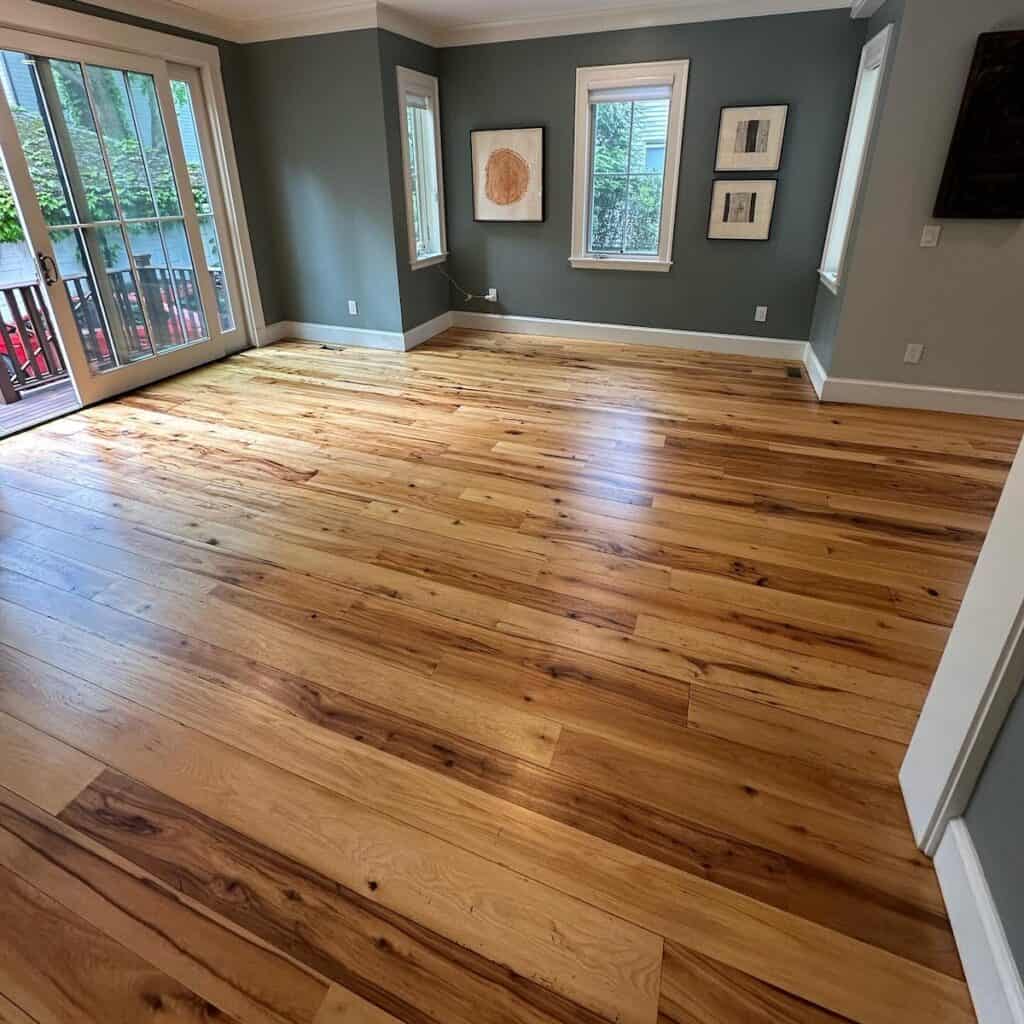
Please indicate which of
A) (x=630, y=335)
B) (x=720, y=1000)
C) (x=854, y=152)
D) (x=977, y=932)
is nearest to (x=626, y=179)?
(x=630, y=335)

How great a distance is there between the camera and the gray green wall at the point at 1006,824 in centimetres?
103

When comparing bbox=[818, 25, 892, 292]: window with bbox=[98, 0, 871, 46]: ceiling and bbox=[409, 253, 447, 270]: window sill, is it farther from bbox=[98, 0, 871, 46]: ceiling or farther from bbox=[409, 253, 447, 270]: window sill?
bbox=[409, 253, 447, 270]: window sill

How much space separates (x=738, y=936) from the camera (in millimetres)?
1208

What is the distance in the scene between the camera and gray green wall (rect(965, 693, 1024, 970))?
40.6 inches

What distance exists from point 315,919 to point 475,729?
0.58 metres

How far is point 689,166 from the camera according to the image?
15.2 ft

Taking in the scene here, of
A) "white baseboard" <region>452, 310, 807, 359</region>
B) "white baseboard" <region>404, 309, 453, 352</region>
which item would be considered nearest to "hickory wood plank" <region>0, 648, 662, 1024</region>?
"white baseboard" <region>404, 309, 453, 352</region>

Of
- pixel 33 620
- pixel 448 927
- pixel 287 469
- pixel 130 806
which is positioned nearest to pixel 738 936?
pixel 448 927

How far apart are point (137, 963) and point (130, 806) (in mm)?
396

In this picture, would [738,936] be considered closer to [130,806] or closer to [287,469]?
[130,806]

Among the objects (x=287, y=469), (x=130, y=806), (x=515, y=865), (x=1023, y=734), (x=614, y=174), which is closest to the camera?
(x=1023, y=734)

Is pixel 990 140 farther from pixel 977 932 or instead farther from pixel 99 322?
pixel 99 322

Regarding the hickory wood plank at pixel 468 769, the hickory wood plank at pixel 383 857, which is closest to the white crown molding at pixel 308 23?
the hickory wood plank at pixel 468 769

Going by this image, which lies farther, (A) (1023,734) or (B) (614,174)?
(B) (614,174)
